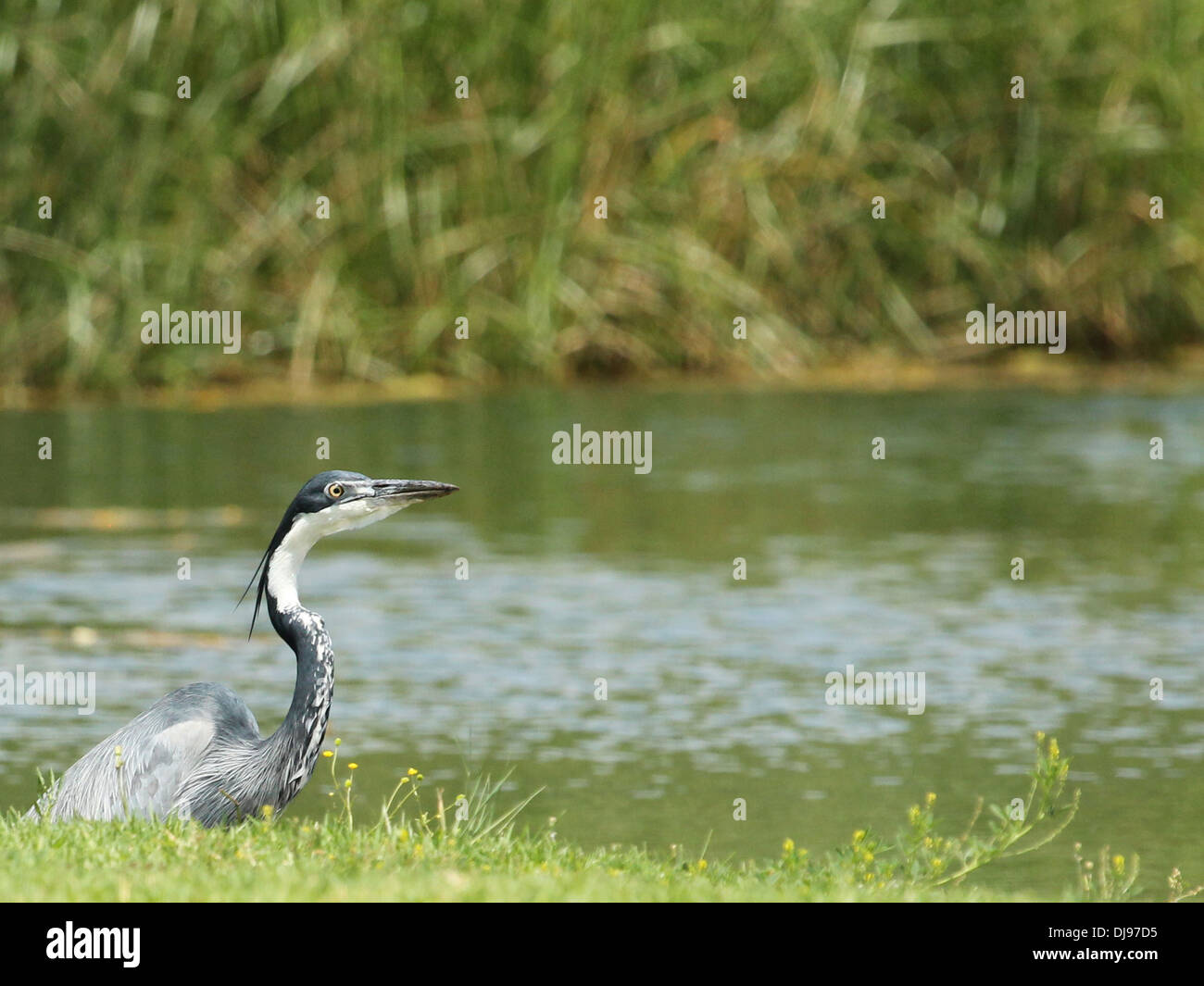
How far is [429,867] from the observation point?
6.77 m

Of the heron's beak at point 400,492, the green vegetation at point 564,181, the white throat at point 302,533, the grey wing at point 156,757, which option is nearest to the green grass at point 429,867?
the grey wing at point 156,757

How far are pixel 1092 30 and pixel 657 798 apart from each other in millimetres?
18867

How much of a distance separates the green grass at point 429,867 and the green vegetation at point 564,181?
52.2 feet

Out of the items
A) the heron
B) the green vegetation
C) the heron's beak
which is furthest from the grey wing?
the green vegetation

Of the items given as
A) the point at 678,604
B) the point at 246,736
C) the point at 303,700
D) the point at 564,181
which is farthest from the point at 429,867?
the point at 564,181

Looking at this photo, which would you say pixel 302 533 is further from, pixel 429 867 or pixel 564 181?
pixel 564 181

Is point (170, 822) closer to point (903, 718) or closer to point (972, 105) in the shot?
point (903, 718)

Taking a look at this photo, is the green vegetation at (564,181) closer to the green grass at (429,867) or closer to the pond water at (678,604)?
the pond water at (678,604)

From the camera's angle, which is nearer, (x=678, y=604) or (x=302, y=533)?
(x=302, y=533)

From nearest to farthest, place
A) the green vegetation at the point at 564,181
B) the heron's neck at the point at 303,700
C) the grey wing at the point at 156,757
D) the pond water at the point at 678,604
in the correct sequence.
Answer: the heron's neck at the point at 303,700, the grey wing at the point at 156,757, the pond water at the point at 678,604, the green vegetation at the point at 564,181

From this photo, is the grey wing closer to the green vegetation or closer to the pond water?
the pond water

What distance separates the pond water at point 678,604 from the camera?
32.5 feet

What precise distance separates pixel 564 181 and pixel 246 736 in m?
16.8

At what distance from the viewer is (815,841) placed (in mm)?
8945
